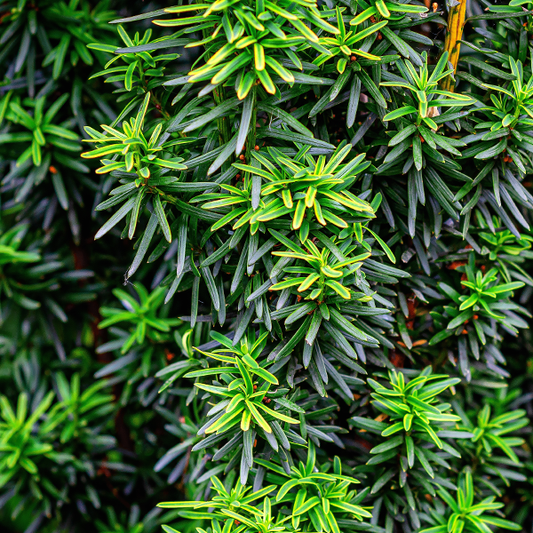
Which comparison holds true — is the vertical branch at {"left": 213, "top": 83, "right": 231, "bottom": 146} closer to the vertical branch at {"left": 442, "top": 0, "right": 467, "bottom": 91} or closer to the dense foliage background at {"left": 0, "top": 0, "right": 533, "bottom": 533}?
the dense foliage background at {"left": 0, "top": 0, "right": 533, "bottom": 533}

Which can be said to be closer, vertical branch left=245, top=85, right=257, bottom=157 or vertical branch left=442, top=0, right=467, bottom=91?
vertical branch left=245, top=85, right=257, bottom=157

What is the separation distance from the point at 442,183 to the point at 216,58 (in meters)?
0.47

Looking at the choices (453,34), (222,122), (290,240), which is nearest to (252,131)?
(222,122)

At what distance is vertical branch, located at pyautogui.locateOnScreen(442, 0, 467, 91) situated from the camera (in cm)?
83

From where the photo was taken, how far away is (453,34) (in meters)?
0.85

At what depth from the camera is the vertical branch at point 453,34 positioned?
0.83 meters

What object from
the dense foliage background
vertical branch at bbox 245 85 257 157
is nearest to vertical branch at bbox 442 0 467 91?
the dense foliage background

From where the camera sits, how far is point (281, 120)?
78cm

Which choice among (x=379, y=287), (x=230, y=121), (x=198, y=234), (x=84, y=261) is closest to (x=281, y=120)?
(x=230, y=121)

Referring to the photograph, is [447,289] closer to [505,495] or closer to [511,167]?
[511,167]

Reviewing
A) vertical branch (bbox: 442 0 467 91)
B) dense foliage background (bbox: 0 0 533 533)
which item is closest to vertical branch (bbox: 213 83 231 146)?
dense foliage background (bbox: 0 0 533 533)

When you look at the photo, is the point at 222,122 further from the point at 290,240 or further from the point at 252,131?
the point at 290,240

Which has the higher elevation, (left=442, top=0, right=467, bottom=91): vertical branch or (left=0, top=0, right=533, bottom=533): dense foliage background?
(left=442, top=0, right=467, bottom=91): vertical branch

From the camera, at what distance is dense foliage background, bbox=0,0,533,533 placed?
2.45 feet
